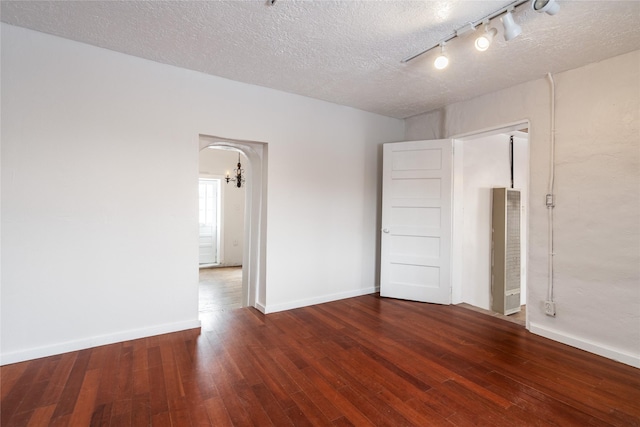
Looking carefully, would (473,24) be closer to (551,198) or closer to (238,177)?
(551,198)

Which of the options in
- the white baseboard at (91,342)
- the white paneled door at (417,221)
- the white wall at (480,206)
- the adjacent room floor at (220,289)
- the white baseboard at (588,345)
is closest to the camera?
the white baseboard at (91,342)

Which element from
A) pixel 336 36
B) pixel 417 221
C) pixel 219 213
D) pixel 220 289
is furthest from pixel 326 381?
pixel 219 213

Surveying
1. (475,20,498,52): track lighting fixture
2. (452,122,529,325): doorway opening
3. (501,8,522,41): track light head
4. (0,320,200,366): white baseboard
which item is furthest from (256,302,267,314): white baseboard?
(501,8,522,41): track light head

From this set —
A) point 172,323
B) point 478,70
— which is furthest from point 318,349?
point 478,70

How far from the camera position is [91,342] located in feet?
8.44

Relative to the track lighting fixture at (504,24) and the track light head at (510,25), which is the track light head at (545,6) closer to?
the track lighting fixture at (504,24)

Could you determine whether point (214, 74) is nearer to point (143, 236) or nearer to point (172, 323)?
point (143, 236)

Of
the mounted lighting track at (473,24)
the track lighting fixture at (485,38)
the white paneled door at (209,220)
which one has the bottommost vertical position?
the white paneled door at (209,220)

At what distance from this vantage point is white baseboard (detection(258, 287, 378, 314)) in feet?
11.5

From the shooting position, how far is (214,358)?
245 centimetres

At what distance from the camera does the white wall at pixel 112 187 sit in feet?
7.66

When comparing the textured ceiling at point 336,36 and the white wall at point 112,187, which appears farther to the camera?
the white wall at point 112,187

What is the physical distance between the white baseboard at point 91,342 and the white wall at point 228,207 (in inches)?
183

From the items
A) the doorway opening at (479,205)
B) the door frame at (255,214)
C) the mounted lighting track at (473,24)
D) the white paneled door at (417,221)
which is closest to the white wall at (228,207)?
the door frame at (255,214)
